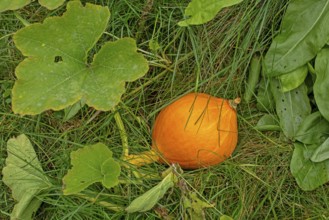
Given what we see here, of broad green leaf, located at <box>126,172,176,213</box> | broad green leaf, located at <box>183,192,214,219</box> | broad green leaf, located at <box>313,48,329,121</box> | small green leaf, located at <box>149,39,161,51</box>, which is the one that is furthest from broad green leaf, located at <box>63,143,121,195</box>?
broad green leaf, located at <box>313,48,329,121</box>

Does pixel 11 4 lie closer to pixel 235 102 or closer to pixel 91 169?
pixel 91 169

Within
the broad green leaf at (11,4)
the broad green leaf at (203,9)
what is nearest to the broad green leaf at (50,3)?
the broad green leaf at (11,4)

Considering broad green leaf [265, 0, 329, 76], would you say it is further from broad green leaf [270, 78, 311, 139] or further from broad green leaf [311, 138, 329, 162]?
broad green leaf [311, 138, 329, 162]

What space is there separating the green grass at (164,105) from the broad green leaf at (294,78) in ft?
0.42

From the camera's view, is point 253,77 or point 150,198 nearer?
point 150,198

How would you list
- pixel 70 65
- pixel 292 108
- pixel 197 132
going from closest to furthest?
1. pixel 70 65
2. pixel 197 132
3. pixel 292 108

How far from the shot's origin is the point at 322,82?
1899 mm

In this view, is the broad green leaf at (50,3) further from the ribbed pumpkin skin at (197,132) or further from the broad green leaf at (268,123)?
the broad green leaf at (268,123)

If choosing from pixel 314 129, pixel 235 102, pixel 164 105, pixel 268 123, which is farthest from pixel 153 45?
pixel 314 129

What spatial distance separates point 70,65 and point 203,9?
415mm

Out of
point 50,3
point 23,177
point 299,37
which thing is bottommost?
point 23,177

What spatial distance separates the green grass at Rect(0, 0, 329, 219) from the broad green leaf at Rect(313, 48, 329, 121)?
16cm

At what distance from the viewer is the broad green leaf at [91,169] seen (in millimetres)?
1793

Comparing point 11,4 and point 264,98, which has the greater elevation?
point 11,4
